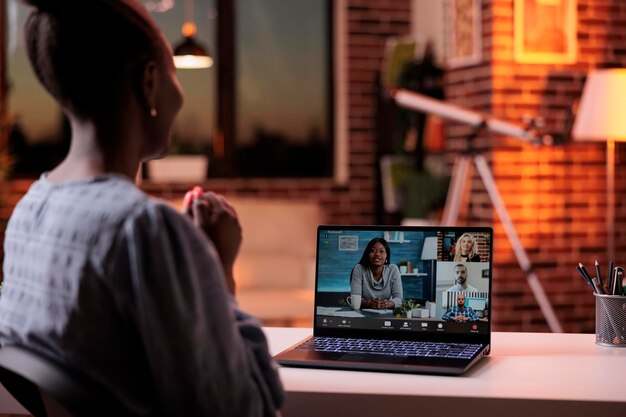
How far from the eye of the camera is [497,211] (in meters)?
4.82

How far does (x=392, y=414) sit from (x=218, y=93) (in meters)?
5.13

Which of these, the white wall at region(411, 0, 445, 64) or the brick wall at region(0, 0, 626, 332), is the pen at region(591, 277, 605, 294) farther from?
the white wall at region(411, 0, 445, 64)

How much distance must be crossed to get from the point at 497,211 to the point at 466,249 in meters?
3.08

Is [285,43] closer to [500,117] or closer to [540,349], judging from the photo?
[500,117]

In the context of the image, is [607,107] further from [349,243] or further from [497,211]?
[349,243]

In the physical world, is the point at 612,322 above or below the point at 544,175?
below

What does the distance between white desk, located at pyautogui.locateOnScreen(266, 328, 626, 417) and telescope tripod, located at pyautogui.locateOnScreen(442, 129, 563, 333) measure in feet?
9.77

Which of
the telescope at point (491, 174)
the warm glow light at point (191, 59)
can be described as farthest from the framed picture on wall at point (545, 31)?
the warm glow light at point (191, 59)

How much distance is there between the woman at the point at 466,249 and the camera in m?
1.80

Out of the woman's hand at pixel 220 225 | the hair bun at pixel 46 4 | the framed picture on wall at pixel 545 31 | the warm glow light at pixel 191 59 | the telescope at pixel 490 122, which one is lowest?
the woman's hand at pixel 220 225

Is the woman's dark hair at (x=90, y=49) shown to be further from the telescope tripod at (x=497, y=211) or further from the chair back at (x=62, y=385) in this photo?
the telescope tripod at (x=497, y=211)

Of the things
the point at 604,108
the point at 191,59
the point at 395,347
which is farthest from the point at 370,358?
the point at 191,59

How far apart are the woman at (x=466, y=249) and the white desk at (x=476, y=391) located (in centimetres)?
20

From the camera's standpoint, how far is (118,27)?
3.63ft
